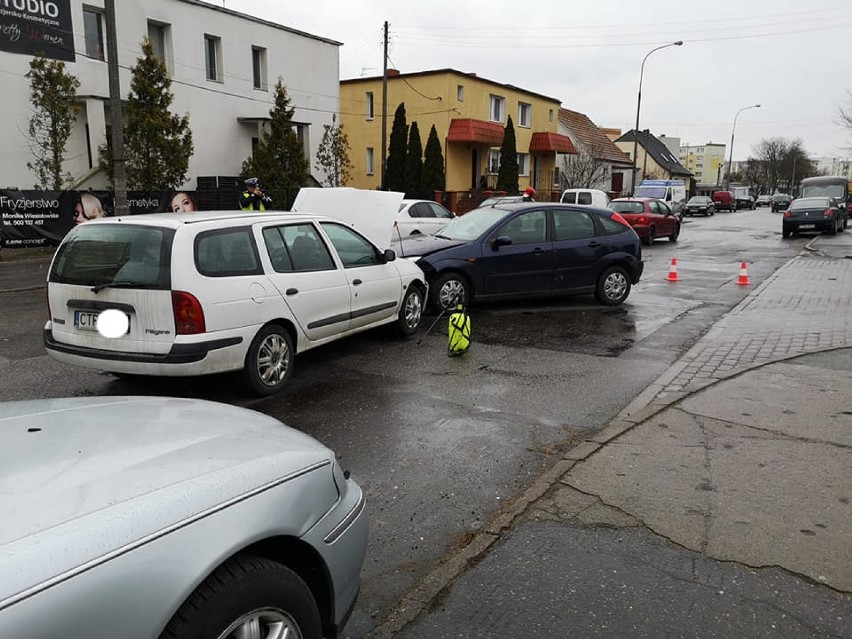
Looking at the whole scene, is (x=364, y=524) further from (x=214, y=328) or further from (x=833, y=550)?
(x=214, y=328)

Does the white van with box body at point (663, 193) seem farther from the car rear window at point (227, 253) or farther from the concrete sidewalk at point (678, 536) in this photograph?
the car rear window at point (227, 253)

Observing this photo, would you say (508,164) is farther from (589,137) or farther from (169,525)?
(169,525)

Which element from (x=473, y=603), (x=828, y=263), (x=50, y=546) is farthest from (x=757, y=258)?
(x=50, y=546)

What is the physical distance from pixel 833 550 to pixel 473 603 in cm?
195

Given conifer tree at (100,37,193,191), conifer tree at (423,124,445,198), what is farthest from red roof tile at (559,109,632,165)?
conifer tree at (100,37,193,191)

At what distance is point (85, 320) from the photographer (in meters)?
5.89

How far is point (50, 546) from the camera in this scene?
5.67 feet

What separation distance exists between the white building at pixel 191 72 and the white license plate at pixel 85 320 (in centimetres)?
1769

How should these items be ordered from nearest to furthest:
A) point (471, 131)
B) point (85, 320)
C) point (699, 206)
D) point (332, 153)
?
point (85, 320)
point (332, 153)
point (471, 131)
point (699, 206)

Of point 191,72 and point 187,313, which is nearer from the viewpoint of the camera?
point 187,313

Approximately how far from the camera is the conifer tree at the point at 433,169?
33781 mm

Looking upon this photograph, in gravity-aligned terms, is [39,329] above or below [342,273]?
below

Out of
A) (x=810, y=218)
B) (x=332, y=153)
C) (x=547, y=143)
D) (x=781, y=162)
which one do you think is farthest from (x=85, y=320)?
(x=781, y=162)

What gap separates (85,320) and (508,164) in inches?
1301
